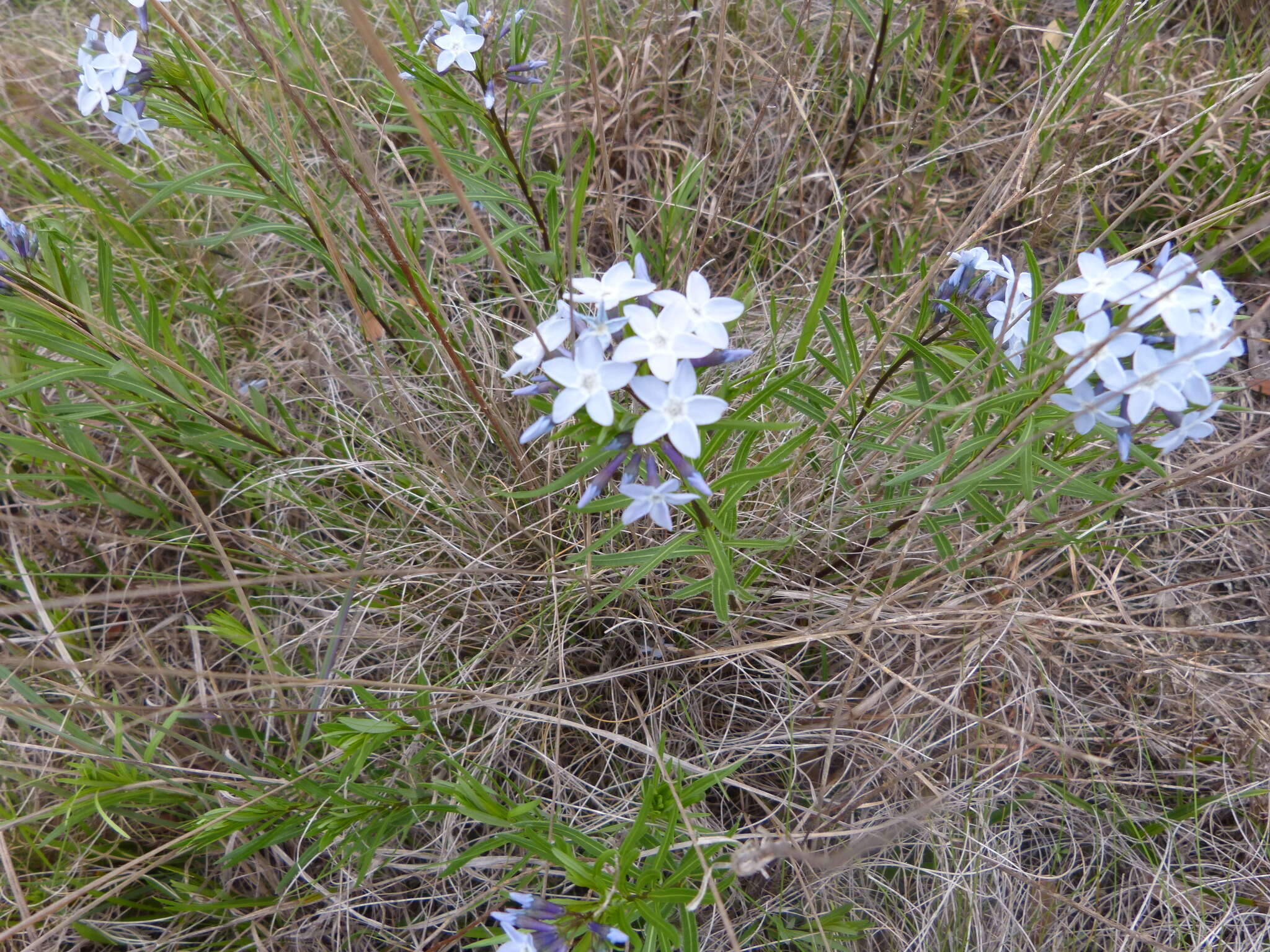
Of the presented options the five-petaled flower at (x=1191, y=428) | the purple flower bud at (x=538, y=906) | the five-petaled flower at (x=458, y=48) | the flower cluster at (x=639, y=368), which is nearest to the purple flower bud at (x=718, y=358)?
the flower cluster at (x=639, y=368)

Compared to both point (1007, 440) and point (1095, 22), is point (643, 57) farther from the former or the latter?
point (1007, 440)

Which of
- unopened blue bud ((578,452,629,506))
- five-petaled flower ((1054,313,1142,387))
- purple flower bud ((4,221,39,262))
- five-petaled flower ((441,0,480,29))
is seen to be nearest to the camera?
five-petaled flower ((1054,313,1142,387))

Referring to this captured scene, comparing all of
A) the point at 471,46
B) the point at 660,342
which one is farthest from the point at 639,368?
the point at 471,46

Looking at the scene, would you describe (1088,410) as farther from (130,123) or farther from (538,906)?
(130,123)

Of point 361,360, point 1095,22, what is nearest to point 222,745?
point 361,360

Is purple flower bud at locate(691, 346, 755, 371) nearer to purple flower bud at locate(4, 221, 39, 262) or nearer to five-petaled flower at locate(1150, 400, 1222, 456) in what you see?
five-petaled flower at locate(1150, 400, 1222, 456)

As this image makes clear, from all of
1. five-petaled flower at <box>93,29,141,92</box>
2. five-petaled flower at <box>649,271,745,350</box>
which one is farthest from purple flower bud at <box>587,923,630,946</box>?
five-petaled flower at <box>93,29,141,92</box>
